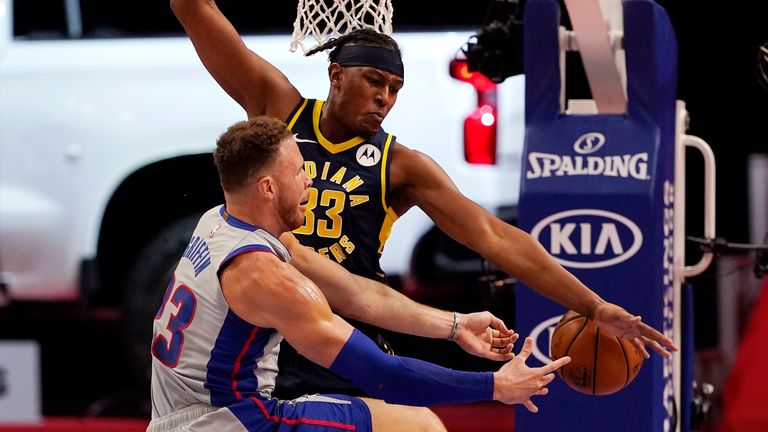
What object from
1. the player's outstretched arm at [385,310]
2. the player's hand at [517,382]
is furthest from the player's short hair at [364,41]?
the player's hand at [517,382]

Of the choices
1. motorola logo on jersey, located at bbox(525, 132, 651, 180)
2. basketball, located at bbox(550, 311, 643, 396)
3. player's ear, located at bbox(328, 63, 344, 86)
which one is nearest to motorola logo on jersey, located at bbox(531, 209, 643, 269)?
motorola logo on jersey, located at bbox(525, 132, 651, 180)

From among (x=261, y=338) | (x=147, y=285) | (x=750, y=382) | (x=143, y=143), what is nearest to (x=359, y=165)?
(x=261, y=338)

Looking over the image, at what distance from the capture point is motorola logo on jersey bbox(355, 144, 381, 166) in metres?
4.84

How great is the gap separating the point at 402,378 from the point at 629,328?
1075 millimetres

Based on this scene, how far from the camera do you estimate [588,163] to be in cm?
587

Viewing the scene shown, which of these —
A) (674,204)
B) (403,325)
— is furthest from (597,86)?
(403,325)

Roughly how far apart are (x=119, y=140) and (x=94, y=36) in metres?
0.70

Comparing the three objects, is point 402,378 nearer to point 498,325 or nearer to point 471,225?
point 498,325

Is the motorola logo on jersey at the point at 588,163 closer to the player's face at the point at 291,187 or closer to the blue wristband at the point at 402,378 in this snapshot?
the player's face at the point at 291,187

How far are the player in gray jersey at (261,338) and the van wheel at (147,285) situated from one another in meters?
3.34

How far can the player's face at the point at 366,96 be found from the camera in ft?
15.7

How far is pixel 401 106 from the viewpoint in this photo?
722cm

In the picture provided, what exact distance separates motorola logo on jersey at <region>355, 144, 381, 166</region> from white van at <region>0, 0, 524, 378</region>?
7.62 ft

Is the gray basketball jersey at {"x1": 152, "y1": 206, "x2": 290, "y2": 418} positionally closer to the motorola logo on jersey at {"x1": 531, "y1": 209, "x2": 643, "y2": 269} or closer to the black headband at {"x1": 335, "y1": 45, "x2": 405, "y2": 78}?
the black headband at {"x1": 335, "y1": 45, "x2": 405, "y2": 78}
